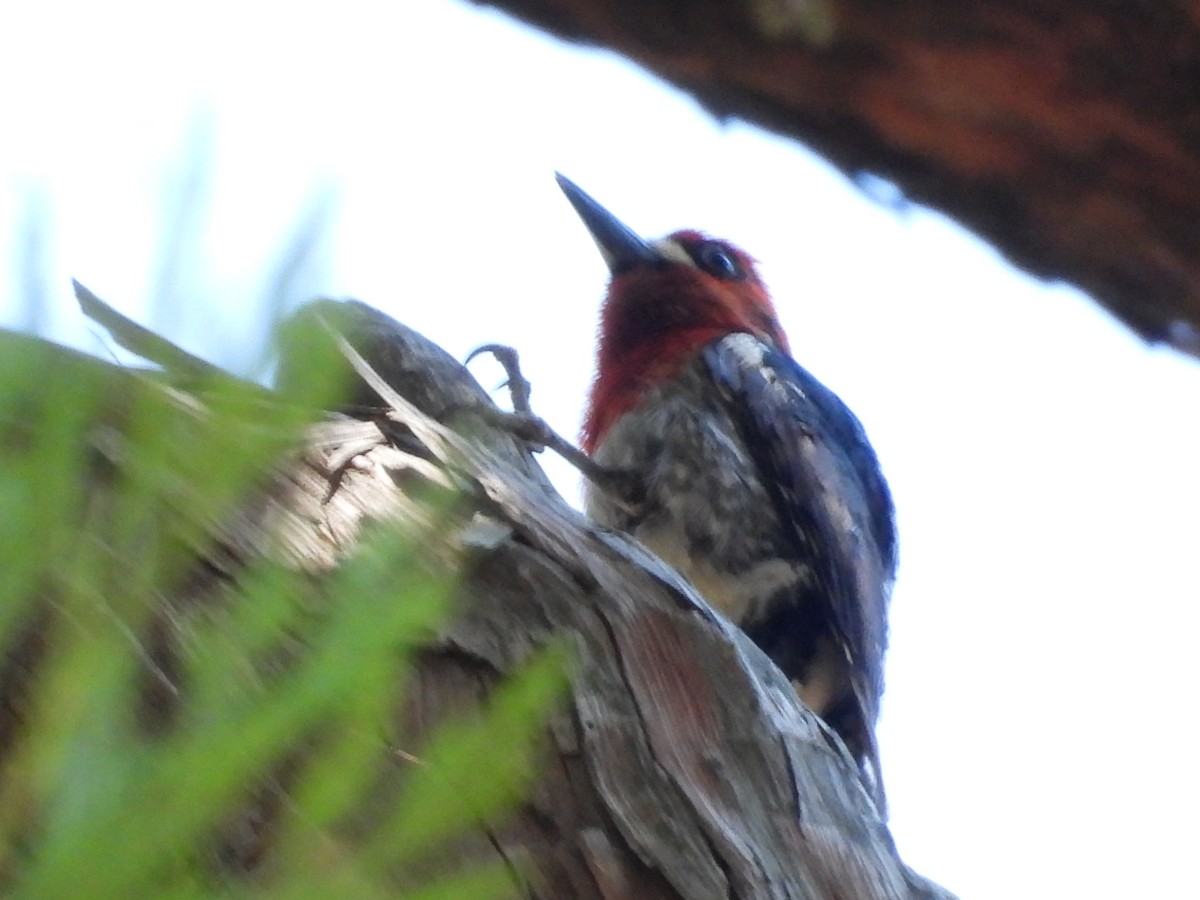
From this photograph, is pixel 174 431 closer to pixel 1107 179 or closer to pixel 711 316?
pixel 1107 179

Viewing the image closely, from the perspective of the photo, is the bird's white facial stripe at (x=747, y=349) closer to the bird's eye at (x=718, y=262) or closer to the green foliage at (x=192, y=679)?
the bird's eye at (x=718, y=262)

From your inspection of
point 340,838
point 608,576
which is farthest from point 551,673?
point 608,576

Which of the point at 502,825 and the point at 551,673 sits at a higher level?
the point at 551,673

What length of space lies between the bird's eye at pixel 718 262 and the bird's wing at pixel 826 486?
2.15ft

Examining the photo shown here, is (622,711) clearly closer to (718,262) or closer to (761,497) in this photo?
(761,497)

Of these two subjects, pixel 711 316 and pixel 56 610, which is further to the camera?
pixel 711 316

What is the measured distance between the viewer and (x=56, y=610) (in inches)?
16.1

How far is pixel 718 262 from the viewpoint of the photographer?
4.35 m

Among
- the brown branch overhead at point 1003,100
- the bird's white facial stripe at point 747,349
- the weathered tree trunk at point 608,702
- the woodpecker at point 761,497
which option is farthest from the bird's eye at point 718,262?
the brown branch overhead at point 1003,100

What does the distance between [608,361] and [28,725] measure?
333 centimetres

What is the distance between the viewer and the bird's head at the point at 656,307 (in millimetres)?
3539

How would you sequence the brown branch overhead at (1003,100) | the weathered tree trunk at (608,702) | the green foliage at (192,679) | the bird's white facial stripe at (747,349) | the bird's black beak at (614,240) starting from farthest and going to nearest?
1. the bird's black beak at (614,240)
2. the bird's white facial stripe at (747,349)
3. the weathered tree trunk at (608,702)
4. the brown branch overhead at (1003,100)
5. the green foliage at (192,679)

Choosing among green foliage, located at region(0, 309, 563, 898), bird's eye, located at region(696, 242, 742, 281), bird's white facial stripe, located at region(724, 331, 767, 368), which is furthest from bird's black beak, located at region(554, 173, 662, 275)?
green foliage, located at region(0, 309, 563, 898)

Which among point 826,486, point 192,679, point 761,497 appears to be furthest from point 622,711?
point 826,486
